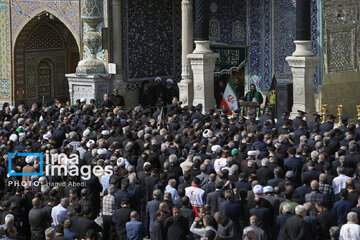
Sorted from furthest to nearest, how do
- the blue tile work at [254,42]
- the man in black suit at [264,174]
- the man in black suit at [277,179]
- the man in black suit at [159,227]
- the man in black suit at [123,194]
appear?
the blue tile work at [254,42] → the man in black suit at [264,174] → the man in black suit at [277,179] → the man in black suit at [123,194] → the man in black suit at [159,227]

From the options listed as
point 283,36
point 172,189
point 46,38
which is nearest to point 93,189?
point 172,189

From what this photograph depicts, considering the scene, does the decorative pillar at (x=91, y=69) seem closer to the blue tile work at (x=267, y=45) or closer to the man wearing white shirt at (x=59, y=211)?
the blue tile work at (x=267, y=45)

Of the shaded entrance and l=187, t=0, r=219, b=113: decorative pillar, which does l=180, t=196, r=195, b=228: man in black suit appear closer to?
l=187, t=0, r=219, b=113: decorative pillar

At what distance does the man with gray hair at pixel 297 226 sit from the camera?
40.9 feet

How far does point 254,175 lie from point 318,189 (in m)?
1.15

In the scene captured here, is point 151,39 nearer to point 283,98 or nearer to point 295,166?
point 283,98

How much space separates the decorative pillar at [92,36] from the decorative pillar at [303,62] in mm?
6788

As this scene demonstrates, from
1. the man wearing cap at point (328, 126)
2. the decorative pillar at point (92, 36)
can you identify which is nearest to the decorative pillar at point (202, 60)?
the decorative pillar at point (92, 36)

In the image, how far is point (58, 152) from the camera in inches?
691

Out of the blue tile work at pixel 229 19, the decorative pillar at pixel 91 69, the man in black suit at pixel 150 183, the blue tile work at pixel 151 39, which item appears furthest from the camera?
the blue tile work at pixel 151 39

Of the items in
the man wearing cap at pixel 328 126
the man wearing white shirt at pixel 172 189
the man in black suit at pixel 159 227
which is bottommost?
the man in black suit at pixel 159 227

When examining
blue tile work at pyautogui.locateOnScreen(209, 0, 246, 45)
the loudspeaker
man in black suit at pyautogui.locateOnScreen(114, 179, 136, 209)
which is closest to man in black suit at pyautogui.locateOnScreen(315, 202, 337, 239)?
man in black suit at pyautogui.locateOnScreen(114, 179, 136, 209)

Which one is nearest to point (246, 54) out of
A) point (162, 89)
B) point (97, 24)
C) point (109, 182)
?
point (162, 89)

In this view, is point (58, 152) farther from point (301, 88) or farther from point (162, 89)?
point (162, 89)
